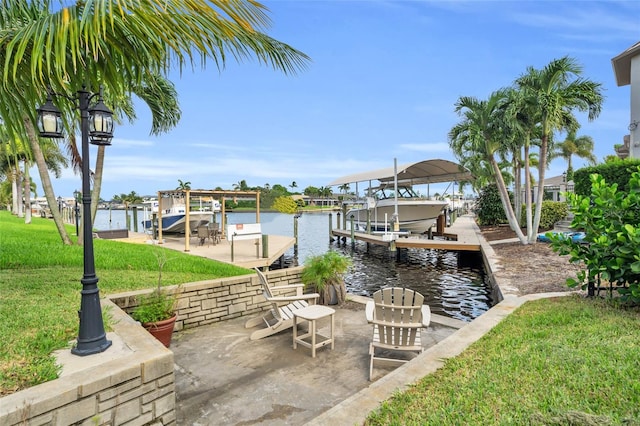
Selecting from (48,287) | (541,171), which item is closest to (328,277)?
(48,287)

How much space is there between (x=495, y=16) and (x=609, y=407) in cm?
955

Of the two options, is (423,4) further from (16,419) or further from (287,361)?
(16,419)

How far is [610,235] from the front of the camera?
173 inches

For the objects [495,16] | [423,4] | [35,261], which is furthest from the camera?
[495,16]

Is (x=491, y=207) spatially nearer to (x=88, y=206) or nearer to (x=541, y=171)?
(x=541, y=171)

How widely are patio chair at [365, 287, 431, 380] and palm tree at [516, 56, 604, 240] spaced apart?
34.4 feet

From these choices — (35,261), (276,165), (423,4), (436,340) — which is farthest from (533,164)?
(35,261)

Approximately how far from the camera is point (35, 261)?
22.1ft

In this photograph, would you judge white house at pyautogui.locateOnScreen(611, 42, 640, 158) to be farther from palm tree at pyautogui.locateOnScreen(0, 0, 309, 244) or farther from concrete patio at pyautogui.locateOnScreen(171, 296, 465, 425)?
palm tree at pyautogui.locateOnScreen(0, 0, 309, 244)

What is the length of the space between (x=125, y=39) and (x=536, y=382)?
4403 mm

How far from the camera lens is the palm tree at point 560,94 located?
11156mm

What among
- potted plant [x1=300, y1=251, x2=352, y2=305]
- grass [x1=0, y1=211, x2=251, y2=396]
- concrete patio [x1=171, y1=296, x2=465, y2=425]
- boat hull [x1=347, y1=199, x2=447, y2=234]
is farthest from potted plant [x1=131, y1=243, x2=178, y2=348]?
boat hull [x1=347, y1=199, x2=447, y2=234]

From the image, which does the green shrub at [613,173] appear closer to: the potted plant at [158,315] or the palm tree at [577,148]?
the potted plant at [158,315]

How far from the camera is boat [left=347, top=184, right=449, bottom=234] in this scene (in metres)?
17.7
